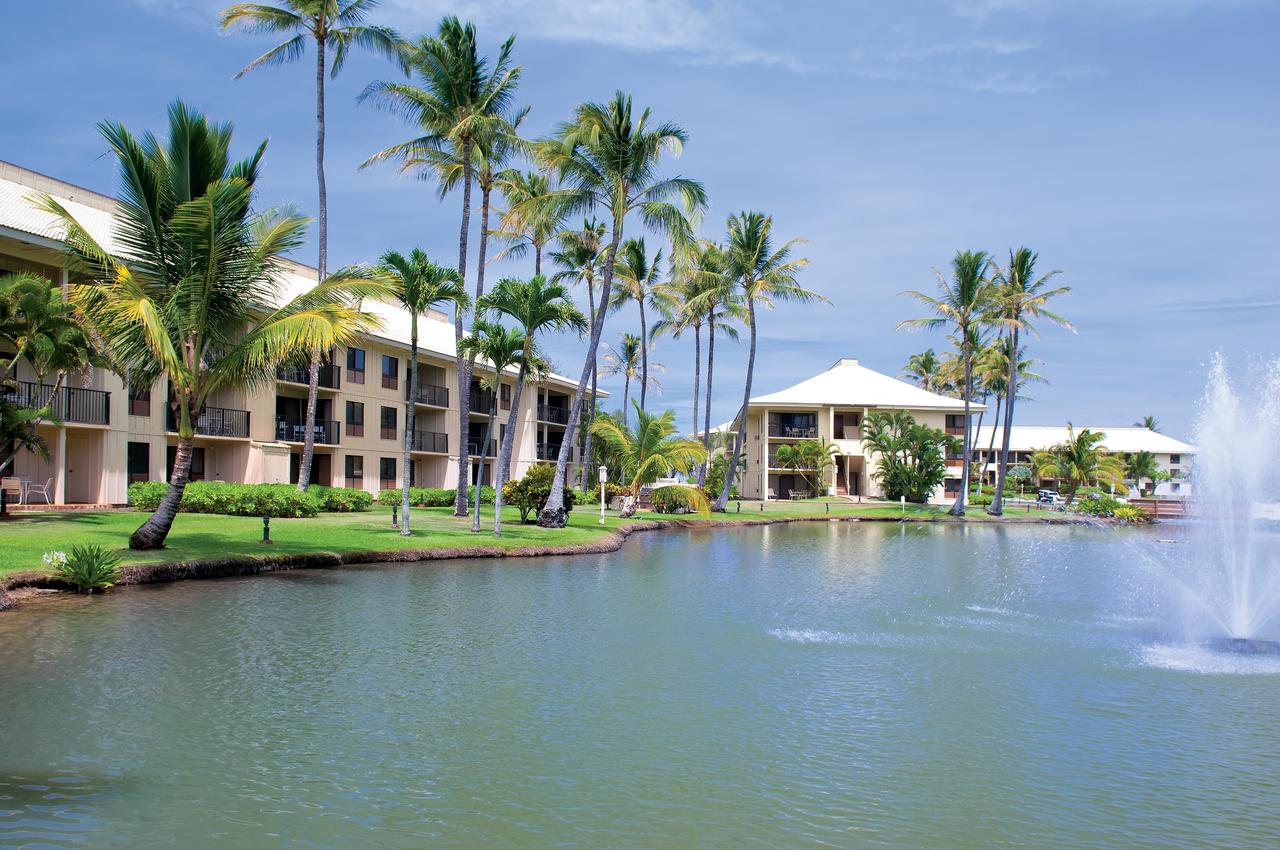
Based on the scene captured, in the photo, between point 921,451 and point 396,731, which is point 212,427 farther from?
point 921,451

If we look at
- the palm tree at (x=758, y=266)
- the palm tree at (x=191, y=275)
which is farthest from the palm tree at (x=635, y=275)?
the palm tree at (x=191, y=275)

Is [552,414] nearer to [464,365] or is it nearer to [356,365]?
[356,365]

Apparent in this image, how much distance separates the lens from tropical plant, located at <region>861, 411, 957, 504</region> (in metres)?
60.3

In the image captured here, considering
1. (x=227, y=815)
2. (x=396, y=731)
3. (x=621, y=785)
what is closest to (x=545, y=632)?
(x=396, y=731)

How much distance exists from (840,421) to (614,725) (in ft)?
203

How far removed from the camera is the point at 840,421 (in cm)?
6938

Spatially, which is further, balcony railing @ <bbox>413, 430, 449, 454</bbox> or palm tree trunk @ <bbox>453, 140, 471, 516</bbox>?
balcony railing @ <bbox>413, 430, 449, 454</bbox>

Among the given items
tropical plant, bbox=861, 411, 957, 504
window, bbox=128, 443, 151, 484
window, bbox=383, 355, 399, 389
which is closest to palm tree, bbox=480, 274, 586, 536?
window, bbox=128, 443, 151, 484

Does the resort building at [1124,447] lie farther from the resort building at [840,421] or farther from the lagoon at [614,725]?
the lagoon at [614,725]

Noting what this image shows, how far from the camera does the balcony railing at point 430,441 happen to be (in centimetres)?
4803

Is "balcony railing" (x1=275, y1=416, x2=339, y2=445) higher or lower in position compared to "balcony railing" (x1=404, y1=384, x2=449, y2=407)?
lower

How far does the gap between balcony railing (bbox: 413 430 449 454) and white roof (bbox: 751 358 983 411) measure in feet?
88.4

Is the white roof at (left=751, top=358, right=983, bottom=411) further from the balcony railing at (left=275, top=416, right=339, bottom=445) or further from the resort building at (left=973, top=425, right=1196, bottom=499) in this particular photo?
the balcony railing at (left=275, top=416, right=339, bottom=445)

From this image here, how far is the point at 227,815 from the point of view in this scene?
6.93 metres
